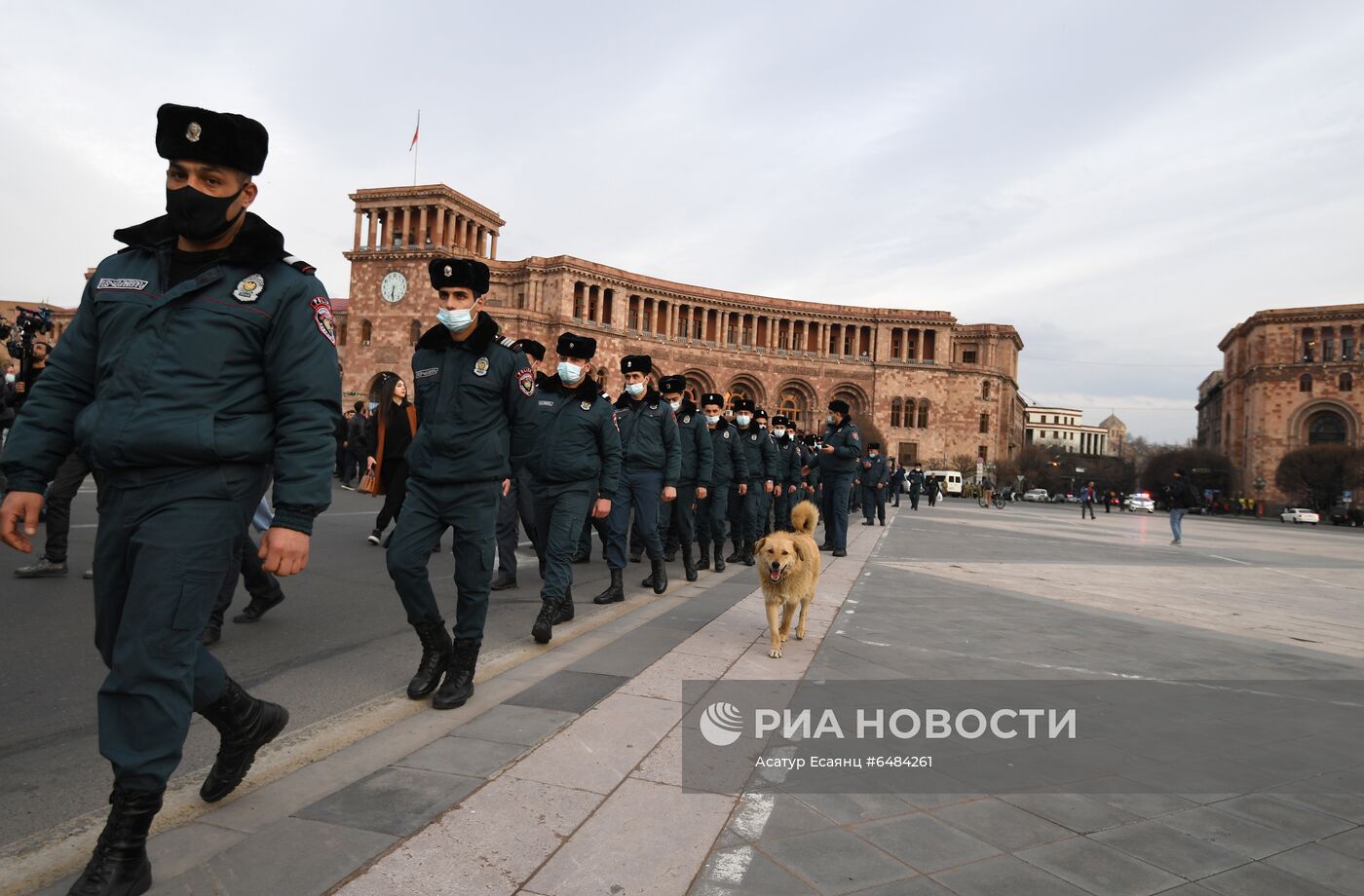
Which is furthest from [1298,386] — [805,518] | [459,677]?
[459,677]

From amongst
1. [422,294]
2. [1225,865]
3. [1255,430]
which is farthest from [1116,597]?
[1255,430]

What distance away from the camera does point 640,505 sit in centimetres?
808

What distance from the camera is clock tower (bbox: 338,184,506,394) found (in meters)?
60.1

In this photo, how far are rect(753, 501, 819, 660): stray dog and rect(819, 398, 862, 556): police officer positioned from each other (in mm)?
5671

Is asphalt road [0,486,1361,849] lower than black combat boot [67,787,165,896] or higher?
lower

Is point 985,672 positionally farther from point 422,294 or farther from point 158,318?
point 422,294

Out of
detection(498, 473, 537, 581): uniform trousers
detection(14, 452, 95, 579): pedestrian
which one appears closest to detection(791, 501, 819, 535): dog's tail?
detection(498, 473, 537, 581): uniform trousers

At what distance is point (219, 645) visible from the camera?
16.9 ft

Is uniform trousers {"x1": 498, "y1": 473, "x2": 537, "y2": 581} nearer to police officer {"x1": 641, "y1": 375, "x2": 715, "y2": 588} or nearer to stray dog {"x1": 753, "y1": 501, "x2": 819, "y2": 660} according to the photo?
police officer {"x1": 641, "y1": 375, "x2": 715, "y2": 588}

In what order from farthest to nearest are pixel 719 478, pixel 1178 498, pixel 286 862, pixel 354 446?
pixel 354 446 < pixel 1178 498 < pixel 719 478 < pixel 286 862

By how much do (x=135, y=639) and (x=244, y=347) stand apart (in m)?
0.90

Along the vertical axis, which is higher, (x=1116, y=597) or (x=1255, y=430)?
(x=1255, y=430)

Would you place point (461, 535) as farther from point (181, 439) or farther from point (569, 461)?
point (181, 439)

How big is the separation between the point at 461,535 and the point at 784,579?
7.34 feet
